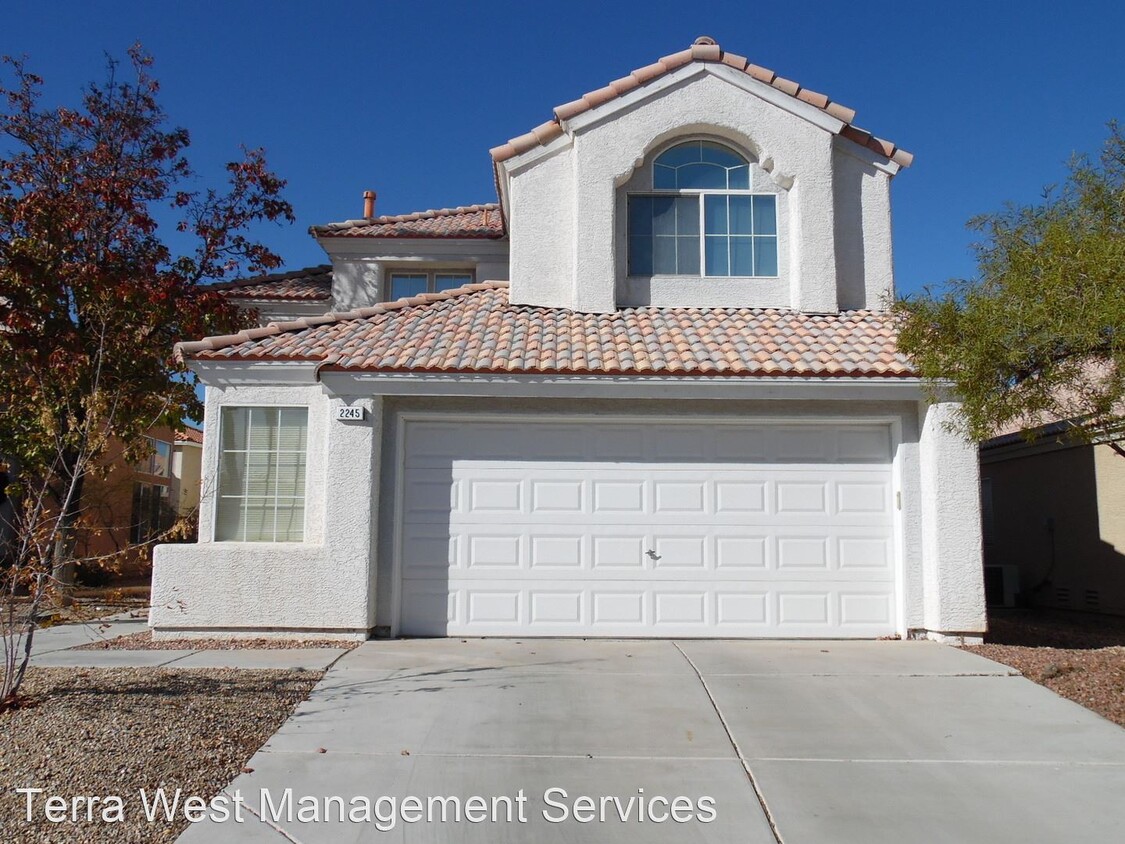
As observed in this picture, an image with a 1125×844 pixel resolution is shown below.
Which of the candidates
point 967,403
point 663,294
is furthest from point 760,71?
point 967,403

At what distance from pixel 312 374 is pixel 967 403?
6.58m

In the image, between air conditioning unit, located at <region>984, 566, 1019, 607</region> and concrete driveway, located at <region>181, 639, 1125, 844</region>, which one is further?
air conditioning unit, located at <region>984, 566, 1019, 607</region>

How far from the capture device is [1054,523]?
52.2 ft

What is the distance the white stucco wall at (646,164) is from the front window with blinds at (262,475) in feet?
11.8

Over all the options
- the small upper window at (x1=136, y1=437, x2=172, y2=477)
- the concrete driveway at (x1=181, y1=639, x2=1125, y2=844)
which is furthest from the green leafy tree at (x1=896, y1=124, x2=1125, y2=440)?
the small upper window at (x1=136, y1=437, x2=172, y2=477)

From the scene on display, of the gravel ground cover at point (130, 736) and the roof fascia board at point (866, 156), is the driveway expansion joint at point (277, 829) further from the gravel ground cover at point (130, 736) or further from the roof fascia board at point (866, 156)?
the roof fascia board at point (866, 156)

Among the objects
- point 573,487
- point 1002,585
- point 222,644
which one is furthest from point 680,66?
point 1002,585

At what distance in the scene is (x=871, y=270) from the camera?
476 inches

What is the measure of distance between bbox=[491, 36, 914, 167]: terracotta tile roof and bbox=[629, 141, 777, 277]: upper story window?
1012 mm

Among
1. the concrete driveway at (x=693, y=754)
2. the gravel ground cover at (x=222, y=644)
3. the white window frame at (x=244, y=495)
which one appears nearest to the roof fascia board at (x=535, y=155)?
the white window frame at (x=244, y=495)

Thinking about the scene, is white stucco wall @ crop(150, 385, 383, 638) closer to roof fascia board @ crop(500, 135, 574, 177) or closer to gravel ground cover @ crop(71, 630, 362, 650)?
gravel ground cover @ crop(71, 630, 362, 650)

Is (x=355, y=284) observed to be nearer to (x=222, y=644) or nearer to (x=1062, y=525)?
(x=222, y=644)

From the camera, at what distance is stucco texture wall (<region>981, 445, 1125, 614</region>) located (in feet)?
47.3

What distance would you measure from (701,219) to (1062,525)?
8.78 meters
